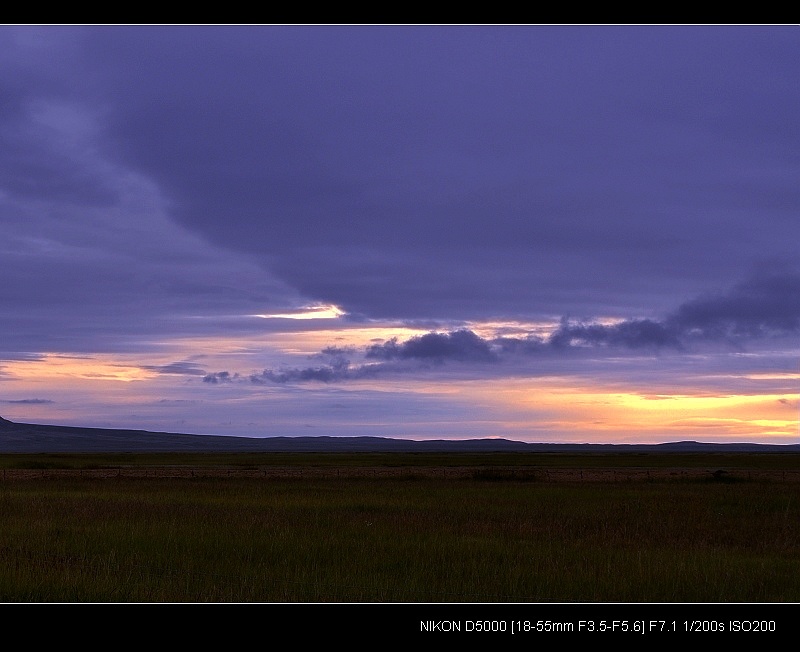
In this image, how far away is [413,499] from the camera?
35438 millimetres

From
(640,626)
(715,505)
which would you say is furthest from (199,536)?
(715,505)

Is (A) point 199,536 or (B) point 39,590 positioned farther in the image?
(A) point 199,536

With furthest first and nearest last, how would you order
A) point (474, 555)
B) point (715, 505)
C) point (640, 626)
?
point (715, 505), point (474, 555), point (640, 626)

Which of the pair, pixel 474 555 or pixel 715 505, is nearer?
pixel 474 555

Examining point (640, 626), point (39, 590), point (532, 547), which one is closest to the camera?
point (640, 626)

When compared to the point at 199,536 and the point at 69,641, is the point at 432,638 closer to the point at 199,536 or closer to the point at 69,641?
the point at 69,641
